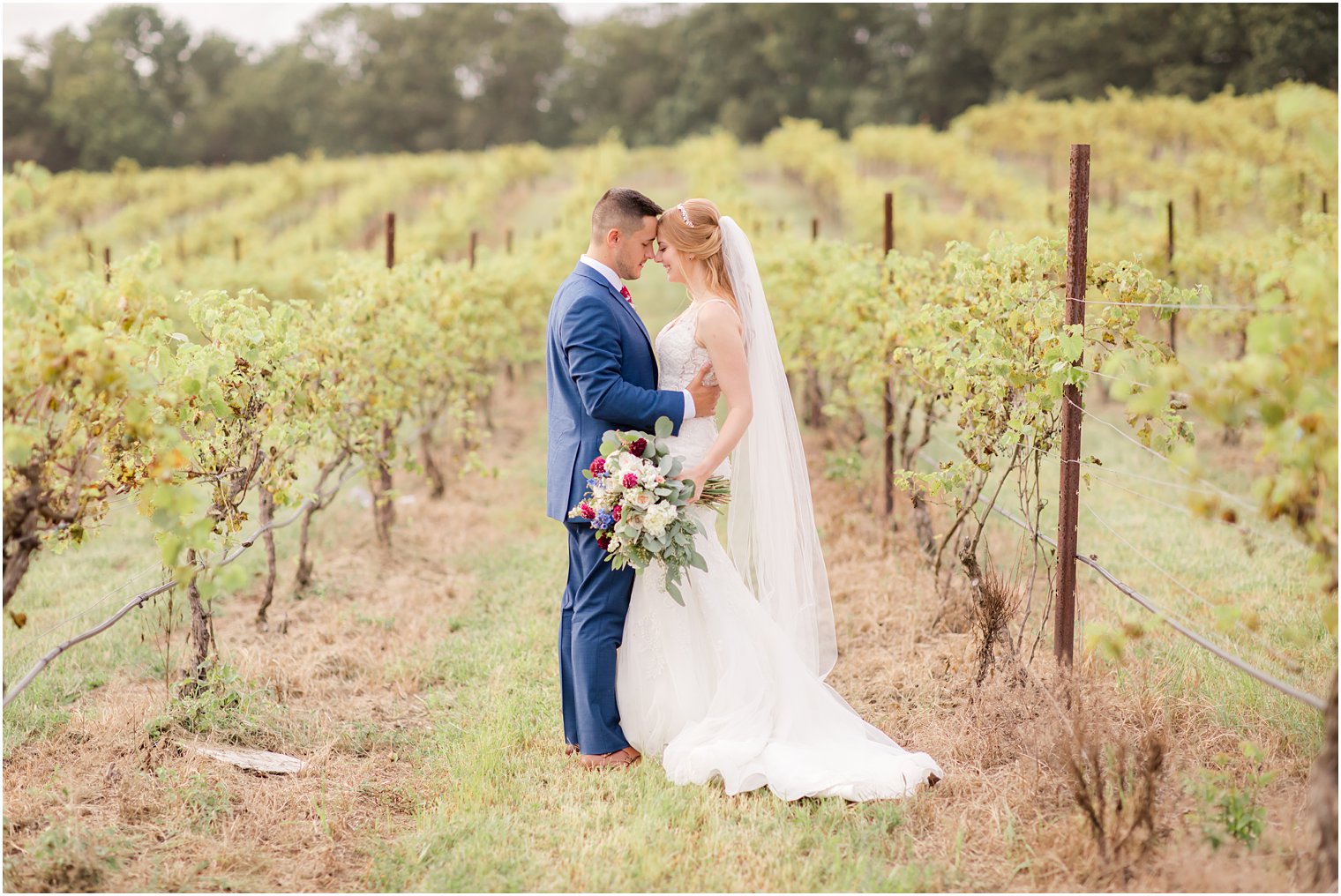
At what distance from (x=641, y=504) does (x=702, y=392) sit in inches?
22.5

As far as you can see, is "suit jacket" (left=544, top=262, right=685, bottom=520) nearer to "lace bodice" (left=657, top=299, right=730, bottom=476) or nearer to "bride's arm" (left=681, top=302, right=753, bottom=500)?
"lace bodice" (left=657, top=299, right=730, bottom=476)

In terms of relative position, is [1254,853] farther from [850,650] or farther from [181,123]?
[181,123]

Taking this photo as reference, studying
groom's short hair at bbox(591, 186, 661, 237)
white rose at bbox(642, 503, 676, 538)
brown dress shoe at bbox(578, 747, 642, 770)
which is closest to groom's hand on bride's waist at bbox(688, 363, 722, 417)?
white rose at bbox(642, 503, 676, 538)

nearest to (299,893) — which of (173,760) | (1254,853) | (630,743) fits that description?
(173,760)

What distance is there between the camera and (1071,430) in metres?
3.79

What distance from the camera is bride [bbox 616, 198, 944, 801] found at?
3490 millimetres

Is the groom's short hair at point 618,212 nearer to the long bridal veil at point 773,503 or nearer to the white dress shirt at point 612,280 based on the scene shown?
the white dress shirt at point 612,280

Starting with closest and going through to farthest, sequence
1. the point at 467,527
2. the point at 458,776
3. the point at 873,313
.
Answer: the point at 458,776, the point at 873,313, the point at 467,527

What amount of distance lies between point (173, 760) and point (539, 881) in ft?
5.33

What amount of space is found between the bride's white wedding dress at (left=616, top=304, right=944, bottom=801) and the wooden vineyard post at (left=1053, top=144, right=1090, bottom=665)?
917 mm

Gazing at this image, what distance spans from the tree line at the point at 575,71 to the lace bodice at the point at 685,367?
132ft

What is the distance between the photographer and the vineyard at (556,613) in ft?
8.96

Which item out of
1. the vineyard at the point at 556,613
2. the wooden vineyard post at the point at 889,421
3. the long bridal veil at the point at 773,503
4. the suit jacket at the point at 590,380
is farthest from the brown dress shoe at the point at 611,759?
the wooden vineyard post at the point at 889,421

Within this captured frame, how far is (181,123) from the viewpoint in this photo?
56.4 metres
